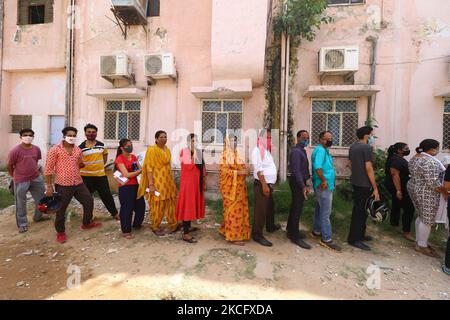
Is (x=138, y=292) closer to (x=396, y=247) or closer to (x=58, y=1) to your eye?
(x=396, y=247)

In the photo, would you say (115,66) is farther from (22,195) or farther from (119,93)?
(22,195)

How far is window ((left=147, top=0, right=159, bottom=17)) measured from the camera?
22.3ft

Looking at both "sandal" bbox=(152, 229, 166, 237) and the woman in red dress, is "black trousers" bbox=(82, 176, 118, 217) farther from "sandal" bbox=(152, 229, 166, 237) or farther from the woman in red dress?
the woman in red dress

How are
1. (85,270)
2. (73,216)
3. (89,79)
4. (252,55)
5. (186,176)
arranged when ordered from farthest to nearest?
(89,79) → (252,55) → (73,216) → (186,176) → (85,270)

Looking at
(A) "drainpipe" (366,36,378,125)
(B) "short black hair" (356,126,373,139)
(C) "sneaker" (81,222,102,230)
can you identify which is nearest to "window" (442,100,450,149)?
(A) "drainpipe" (366,36,378,125)

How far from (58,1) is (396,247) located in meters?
10.2

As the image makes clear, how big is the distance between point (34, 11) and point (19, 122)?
3459mm

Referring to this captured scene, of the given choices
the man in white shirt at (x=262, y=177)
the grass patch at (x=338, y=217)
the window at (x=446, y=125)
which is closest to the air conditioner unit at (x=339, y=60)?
the window at (x=446, y=125)

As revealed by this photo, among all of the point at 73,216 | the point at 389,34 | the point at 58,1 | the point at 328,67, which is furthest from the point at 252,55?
the point at 58,1

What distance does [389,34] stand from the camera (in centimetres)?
587

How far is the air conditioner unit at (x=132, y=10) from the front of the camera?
238 inches

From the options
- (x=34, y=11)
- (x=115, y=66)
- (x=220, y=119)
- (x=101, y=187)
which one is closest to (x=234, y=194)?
(x=101, y=187)

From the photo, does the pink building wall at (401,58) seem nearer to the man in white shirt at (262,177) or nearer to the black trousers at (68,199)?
the man in white shirt at (262,177)

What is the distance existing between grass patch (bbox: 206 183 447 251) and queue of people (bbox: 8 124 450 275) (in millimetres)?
307
